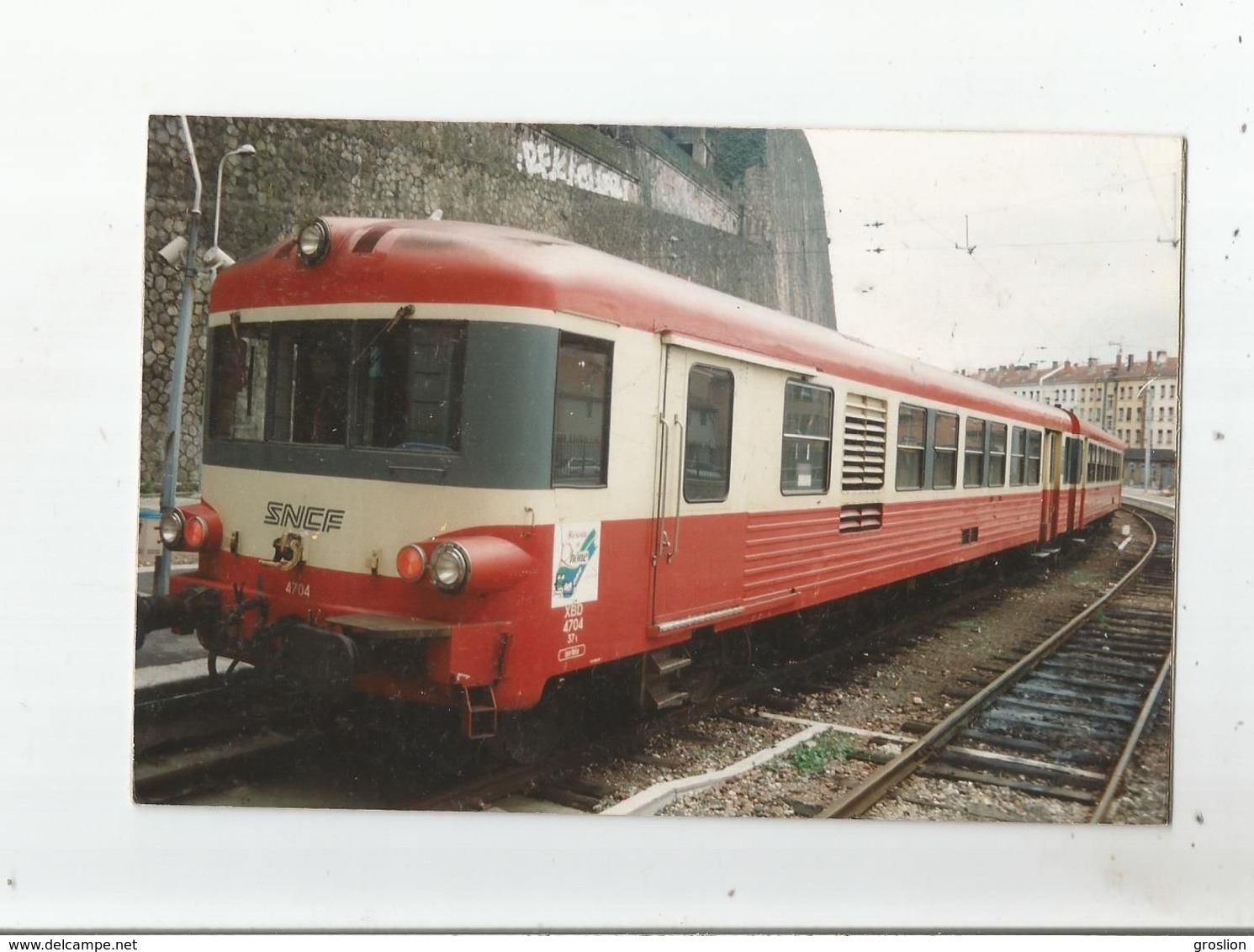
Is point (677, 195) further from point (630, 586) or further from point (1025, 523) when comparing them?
point (1025, 523)

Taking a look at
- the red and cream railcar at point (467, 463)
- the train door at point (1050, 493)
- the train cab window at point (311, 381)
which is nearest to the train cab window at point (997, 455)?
the train door at point (1050, 493)

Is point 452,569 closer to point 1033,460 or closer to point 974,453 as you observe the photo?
point 974,453

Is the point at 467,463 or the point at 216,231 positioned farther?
the point at 216,231

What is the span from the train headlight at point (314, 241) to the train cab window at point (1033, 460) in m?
5.02

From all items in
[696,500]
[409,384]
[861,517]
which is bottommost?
[861,517]

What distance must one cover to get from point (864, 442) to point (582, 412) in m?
2.48

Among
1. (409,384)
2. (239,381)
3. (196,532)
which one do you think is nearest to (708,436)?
(409,384)

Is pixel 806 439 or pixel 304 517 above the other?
pixel 806 439

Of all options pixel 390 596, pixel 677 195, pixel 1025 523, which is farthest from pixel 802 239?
pixel 1025 523

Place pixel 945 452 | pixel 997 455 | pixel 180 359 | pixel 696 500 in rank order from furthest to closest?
pixel 997 455
pixel 945 452
pixel 696 500
pixel 180 359

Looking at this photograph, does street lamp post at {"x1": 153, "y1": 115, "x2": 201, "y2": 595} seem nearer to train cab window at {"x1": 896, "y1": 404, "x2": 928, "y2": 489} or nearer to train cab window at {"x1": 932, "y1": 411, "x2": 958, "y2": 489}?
train cab window at {"x1": 896, "y1": 404, "x2": 928, "y2": 489}

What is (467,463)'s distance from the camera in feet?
11.4

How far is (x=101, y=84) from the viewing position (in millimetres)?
3869

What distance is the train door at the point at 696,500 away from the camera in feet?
13.5
